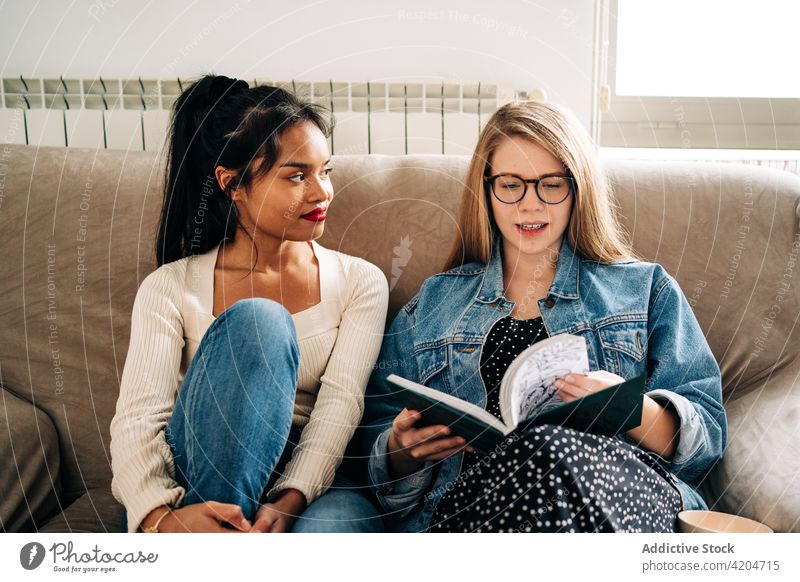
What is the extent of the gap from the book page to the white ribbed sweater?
0.73ft

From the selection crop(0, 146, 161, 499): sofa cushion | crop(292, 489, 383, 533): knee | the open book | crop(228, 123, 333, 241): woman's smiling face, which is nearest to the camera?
the open book

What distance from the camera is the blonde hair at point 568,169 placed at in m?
0.80

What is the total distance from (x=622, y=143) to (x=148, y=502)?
0.81 m

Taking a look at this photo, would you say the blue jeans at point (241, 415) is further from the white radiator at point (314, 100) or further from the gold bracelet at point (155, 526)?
the white radiator at point (314, 100)

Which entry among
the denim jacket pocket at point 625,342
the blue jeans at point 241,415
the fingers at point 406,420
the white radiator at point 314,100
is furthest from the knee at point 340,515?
the white radiator at point 314,100

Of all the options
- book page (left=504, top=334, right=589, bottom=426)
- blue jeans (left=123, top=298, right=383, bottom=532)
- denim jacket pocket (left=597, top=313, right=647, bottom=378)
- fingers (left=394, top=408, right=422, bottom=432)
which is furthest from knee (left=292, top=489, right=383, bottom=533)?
denim jacket pocket (left=597, top=313, right=647, bottom=378)

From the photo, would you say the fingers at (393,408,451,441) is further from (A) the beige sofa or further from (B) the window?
(B) the window

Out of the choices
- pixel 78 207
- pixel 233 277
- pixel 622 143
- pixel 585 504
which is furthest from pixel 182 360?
pixel 622 143

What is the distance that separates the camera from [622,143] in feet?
3.41

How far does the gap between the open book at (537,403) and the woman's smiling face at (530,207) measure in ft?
0.58

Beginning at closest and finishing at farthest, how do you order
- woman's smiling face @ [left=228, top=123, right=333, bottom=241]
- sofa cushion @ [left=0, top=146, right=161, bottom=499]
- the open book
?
the open book < woman's smiling face @ [left=228, top=123, right=333, bottom=241] < sofa cushion @ [left=0, top=146, right=161, bottom=499]

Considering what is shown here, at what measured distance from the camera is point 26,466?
84 cm

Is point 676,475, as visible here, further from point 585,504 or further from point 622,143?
point 622,143

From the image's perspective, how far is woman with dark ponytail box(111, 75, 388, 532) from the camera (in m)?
0.70
